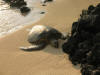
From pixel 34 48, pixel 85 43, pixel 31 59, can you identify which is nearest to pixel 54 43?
pixel 34 48

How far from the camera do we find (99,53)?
5090 millimetres

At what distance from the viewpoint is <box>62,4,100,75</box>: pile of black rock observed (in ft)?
17.1

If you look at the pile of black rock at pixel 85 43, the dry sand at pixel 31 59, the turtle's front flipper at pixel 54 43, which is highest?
the pile of black rock at pixel 85 43

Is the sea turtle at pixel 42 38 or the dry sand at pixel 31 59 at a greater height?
the sea turtle at pixel 42 38

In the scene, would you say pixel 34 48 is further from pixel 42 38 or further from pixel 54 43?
pixel 54 43

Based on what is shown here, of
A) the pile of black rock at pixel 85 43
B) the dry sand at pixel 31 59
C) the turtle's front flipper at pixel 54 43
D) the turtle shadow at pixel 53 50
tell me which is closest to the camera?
the pile of black rock at pixel 85 43

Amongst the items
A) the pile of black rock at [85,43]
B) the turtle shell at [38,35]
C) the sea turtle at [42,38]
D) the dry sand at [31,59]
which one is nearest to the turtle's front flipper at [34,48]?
the sea turtle at [42,38]

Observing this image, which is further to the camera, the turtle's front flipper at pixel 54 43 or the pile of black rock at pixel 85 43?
the turtle's front flipper at pixel 54 43

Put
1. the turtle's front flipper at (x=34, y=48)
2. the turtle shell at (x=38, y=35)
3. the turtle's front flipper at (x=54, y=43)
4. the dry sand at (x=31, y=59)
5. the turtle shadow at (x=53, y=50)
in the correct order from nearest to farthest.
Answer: the dry sand at (x=31, y=59)
the turtle shadow at (x=53, y=50)
the turtle's front flipper at (x=54, y=43)
the turtle's front flipper at (x=34, y=48)
the turtle shell at (x=38, y=35)

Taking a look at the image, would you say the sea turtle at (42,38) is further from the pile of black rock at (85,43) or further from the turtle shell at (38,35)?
the pile of black rock at (85,43)

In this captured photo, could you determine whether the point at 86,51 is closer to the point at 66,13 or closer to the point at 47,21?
the point at 47,21

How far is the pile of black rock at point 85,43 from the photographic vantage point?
5219mm

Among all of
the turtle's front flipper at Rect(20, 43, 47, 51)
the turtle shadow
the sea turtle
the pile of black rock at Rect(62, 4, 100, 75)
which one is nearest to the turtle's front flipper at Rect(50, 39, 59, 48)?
the sea turtle

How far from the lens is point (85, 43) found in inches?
230
